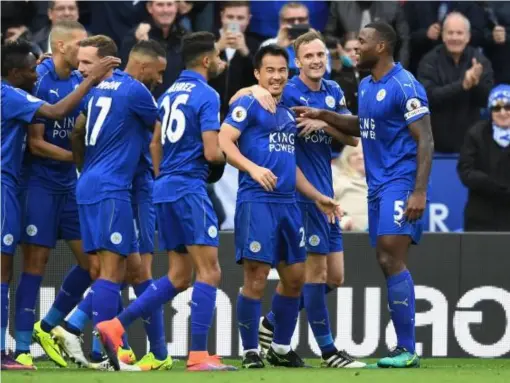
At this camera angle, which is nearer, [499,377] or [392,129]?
[499,377]

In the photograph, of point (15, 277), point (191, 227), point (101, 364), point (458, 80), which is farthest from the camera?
point (458, 80)

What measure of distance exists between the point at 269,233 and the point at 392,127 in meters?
1.16

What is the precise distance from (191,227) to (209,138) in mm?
614

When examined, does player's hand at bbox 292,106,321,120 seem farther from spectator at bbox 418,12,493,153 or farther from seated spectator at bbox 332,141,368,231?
spectator at bbox 418,12,493,153

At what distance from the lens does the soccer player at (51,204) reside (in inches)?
418

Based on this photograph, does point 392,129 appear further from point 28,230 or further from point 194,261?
point 28,230

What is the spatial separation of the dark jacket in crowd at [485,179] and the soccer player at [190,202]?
448cm

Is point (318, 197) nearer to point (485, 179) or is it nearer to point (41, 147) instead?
point (41, 147)

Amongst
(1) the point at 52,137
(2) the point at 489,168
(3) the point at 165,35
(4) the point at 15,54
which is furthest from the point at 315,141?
(3) the point at 165,35

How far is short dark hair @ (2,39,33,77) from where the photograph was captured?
1010 cm

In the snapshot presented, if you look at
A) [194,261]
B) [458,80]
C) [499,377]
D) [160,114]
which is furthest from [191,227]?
[458,80]

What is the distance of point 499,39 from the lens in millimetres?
15195

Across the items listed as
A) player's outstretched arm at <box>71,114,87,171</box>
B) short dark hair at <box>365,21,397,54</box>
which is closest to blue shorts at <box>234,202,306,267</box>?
player's outstretched arm at <box>71,114,87,171</box>

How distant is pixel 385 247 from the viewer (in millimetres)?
9984
